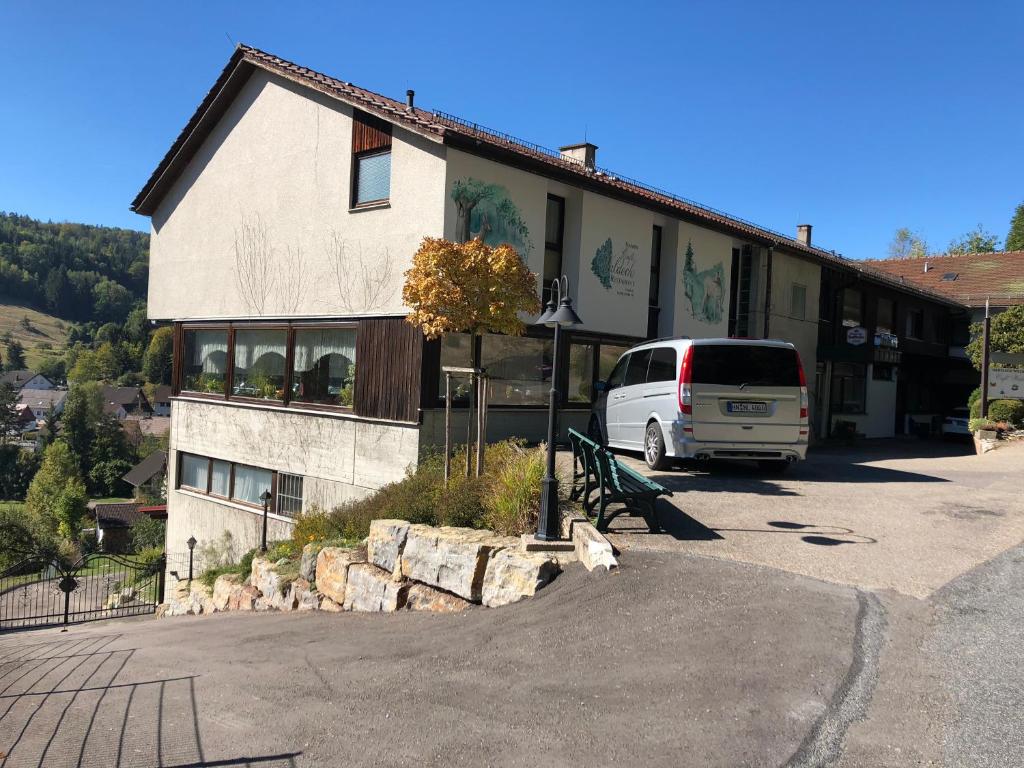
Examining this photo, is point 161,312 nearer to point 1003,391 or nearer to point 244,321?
point 244,321

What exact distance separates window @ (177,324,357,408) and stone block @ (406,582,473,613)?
664 cm

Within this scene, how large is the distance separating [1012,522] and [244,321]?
14977 mm

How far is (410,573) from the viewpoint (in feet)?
27.9

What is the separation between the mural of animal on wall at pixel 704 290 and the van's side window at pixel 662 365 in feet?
22.2

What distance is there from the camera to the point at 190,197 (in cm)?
1847

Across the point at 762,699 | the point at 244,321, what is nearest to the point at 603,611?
the point at 762,699

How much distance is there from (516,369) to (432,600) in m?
6.82

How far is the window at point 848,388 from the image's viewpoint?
2325 centimetres

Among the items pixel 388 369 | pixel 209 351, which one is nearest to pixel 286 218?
pixel 209 351

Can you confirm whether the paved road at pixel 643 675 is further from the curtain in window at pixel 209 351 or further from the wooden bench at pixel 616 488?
the curtain in window at pixel 209 351

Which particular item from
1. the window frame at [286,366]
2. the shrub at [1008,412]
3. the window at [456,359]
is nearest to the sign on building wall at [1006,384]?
the shrub at [1008,412]

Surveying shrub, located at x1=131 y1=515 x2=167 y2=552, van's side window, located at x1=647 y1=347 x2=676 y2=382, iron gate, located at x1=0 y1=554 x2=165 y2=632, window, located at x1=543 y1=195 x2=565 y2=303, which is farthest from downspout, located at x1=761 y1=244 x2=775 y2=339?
shrub, located at x1=131 y1=515 x2=167 y2=552

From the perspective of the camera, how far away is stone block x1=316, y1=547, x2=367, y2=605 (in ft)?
30.9

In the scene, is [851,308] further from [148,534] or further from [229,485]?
[148,534]
